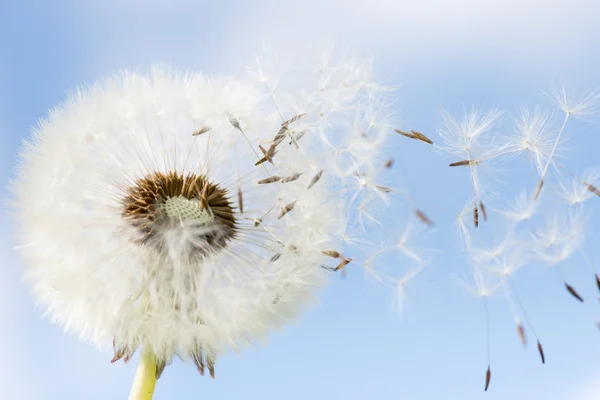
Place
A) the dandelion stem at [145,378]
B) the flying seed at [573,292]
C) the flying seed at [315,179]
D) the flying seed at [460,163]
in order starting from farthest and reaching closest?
the flying seed at [315,179] → the flying seed at [460,163] → the dandelion stem at [145,378] → the flying seed at [573,292]

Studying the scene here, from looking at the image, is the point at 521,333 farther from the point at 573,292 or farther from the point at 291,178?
the point at 291,178

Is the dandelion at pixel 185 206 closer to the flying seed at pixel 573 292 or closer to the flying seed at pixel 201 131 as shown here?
the flying seed at pixel 201 131

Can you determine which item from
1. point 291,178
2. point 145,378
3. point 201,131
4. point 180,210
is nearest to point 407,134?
point 291,178

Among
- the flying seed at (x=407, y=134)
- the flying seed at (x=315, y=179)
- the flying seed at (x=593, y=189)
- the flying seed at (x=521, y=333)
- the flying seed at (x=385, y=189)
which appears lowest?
the flying seed at (x=521, y=333)

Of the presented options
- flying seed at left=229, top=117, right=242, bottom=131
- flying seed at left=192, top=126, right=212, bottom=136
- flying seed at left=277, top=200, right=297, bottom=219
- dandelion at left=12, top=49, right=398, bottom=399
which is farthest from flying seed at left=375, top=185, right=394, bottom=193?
flying seed at left=192, top=126, right=212, bottom=136

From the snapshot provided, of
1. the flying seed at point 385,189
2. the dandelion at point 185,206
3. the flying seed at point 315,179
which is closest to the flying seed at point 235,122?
the dandelion at point 185,206

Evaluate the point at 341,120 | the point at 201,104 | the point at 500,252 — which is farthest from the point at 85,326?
the point at 500,252
